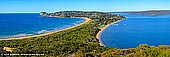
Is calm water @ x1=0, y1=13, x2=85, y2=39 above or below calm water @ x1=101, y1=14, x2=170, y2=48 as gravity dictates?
below

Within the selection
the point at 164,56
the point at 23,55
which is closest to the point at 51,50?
the point at 23,55

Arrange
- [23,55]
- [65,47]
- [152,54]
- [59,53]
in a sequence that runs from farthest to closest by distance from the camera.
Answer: [65,47], [59,53], [23,55], [152,54]

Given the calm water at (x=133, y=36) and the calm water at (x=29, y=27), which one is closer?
the calm water at (x=133, y=36)

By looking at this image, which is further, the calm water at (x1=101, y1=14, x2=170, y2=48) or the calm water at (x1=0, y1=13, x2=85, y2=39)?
the calm water at (x1=0, y1=13, x2=85, y2=39)

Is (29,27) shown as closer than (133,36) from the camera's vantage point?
No

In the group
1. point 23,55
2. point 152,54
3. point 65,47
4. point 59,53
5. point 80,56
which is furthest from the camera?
point 65,47

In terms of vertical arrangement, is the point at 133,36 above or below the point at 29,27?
above

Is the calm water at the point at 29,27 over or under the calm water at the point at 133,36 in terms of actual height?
under

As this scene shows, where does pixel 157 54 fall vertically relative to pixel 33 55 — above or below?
above

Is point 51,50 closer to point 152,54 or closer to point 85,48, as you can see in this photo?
point 85,48

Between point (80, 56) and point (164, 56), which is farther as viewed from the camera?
point (80, 56)
